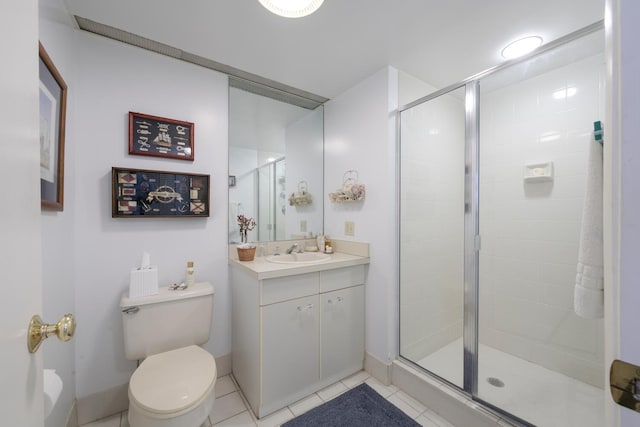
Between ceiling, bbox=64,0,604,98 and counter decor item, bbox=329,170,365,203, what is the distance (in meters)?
0.81

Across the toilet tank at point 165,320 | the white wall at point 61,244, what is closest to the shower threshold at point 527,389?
the toilet tank at point 165,320

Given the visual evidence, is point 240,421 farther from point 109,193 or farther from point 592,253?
point 592,253

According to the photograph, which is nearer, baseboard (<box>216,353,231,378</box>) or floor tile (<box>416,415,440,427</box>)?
floor tile (<box>416,415,440,427</box>)

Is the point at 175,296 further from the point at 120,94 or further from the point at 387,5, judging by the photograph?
the point at 387,5

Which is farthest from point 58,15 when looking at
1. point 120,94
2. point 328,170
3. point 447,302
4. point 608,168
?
point 447,302

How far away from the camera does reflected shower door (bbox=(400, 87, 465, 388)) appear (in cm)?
192

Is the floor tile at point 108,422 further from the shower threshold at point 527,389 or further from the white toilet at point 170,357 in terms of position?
the shower threshold at point 527,389

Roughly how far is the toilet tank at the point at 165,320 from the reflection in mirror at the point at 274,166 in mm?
534

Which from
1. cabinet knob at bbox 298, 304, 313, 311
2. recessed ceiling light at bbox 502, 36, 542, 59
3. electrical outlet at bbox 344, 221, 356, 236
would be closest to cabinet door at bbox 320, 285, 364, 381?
Result: cabinet knob at bbox 298, 304, 313, 311

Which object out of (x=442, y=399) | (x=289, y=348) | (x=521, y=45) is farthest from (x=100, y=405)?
(x=521, y=45)

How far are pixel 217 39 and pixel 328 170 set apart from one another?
1.30m

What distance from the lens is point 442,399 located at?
1.56 meters

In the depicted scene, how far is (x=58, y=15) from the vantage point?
1238mm

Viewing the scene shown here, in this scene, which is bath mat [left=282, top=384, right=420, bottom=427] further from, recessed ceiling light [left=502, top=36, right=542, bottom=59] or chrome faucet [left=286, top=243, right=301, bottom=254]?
recessed ceiling light [left=502, top=36, right=542, bottom=59]
